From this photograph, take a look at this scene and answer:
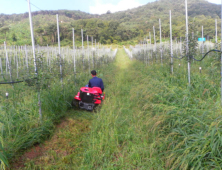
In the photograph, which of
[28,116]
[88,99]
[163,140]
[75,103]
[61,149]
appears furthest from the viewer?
[75,103]

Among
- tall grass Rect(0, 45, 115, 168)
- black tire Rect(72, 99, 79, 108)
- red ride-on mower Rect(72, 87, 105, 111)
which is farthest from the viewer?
black tire Rect(72, 99, 79, 108)

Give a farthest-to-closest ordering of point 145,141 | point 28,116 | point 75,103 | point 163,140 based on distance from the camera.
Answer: point 75,103 → point 28,116 → point 145,141 → point 163,140

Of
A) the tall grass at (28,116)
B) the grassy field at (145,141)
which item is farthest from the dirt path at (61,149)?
the tall grass at (28,116)

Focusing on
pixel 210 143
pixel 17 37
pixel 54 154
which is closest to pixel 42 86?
pixel 54 154

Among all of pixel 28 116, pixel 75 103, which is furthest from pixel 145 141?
pixel 75 103

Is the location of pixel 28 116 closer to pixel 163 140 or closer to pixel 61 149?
pixel 61 149

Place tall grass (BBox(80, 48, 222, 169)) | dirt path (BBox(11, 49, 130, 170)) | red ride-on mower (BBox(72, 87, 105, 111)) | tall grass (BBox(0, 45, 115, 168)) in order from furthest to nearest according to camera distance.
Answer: red ride-on mower (BBox(72, 87, 105, 111))
tall grass (BBox(0, 45, 115, 168))
dirt path (BBox(11, 49, 130, 170))
tall grass (BBox(80, 48, 222, 169))

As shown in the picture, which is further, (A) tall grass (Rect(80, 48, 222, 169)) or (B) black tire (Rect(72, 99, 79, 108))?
(B) black tire (Rect(72, 99, 79, 108))

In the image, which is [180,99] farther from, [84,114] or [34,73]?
[34,73]

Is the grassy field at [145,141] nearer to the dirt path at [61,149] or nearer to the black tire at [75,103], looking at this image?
the dirt path at [61,149]

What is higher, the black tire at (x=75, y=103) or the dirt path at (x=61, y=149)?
the black tire at (x=75, y=103)

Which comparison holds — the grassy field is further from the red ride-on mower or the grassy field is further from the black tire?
the black tire

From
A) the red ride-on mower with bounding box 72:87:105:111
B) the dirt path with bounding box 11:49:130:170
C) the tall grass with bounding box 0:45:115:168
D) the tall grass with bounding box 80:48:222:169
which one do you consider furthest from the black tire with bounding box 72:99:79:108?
the tall grass with bounding box 80:48:222:169

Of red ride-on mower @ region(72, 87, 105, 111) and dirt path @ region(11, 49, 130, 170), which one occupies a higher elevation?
red ride-on mower @ region(72, 87, 105, 111)
